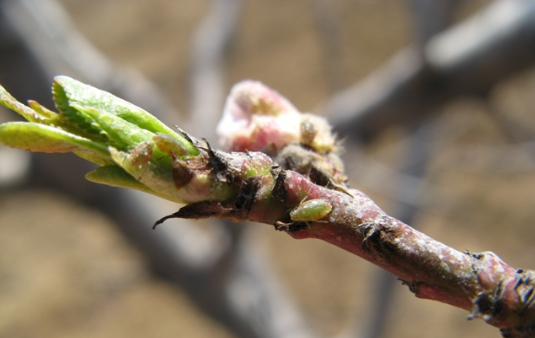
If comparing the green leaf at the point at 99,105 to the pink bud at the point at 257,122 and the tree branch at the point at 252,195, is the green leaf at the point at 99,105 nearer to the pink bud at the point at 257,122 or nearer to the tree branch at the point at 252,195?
the tree branch at the point at 252,195

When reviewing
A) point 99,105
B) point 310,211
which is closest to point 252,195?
point 310,211

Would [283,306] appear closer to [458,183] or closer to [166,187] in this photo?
[166,187]

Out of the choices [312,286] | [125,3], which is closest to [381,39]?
[312,286]

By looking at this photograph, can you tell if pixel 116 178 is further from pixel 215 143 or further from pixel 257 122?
pixel 215 143

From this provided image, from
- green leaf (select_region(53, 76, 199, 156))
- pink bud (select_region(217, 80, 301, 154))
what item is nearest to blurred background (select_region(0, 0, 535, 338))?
pink bud (select_region(217, 80, 301, 154))

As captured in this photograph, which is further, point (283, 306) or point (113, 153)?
point (283, 306)
